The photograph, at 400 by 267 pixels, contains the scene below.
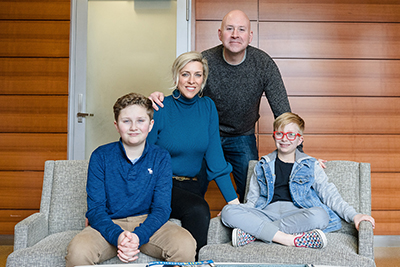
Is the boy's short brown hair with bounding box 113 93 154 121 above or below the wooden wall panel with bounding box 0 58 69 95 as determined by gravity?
below

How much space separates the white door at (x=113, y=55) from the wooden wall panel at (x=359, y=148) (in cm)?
122

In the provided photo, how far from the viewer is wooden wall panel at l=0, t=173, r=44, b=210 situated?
3350 mm

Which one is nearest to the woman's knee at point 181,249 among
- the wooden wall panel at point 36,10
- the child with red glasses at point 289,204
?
the child with red glasses at point 289,204

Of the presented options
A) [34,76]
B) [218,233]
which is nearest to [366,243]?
[218,233]

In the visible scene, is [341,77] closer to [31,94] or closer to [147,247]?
[147,247]

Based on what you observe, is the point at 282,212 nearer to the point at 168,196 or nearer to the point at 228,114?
the point at 168,196

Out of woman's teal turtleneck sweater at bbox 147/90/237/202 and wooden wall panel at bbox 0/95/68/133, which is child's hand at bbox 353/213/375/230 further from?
wooden wall panel at bbox 0/95/68/133

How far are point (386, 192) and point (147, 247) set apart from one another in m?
2.54

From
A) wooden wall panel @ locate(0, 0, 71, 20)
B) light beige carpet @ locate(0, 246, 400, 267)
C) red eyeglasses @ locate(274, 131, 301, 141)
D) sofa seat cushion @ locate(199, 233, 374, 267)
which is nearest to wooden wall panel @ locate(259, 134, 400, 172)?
light beige carpet @ locate(0, 246, 400, 267)

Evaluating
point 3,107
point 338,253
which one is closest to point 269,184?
point 338,253

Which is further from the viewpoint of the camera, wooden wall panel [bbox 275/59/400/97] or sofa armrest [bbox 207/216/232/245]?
wooden wall panel [bbox 275/59/400/97]

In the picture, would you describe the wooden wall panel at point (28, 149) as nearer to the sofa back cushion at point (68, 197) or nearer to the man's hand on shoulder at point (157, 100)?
the sofa back cushion at point (68, 197)

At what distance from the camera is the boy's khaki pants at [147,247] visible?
1.53m

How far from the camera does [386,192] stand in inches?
131
